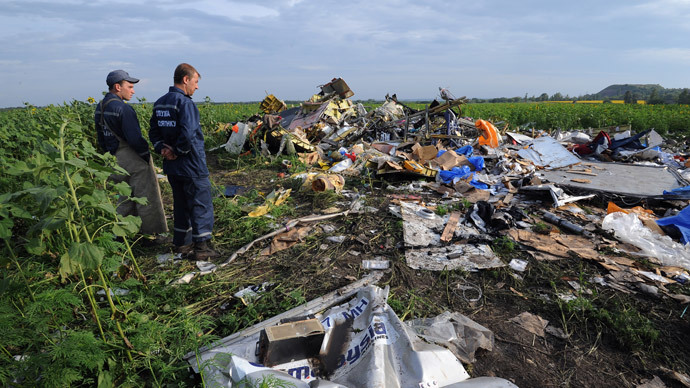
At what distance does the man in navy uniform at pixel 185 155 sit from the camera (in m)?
3.23

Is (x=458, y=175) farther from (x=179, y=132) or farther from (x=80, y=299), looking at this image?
(x=80, y=299)

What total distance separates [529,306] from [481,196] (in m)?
2.99

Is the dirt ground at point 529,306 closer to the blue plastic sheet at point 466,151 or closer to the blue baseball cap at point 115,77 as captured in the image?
the blue baseball cap at point 115,77

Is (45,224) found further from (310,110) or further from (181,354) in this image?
(310,110)

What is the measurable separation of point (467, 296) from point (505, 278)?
0.54 metres

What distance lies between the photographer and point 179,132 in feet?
10.8

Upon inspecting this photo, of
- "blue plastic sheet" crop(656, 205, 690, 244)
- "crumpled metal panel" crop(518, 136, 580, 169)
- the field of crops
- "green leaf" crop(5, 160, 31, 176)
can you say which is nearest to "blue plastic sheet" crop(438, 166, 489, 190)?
"crumpled metal panel" crop(518, 136, 580, 169)

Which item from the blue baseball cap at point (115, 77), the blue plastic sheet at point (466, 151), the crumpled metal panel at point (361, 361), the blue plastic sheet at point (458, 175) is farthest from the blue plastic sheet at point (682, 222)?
the blue baseball cap at point (115, 77)

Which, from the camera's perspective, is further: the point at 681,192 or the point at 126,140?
the point at 681,192

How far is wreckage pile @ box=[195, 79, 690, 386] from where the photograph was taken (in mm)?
2582

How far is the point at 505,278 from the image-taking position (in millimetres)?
3291

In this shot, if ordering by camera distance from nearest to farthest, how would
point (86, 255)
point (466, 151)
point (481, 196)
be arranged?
point (86, 255) → point (481, 196) → point (466, 151)

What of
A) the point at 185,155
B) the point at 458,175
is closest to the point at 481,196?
the point at 458,175

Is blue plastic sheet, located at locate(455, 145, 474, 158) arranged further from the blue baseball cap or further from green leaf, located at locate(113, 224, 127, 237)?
green leaf, located at locate(113, 224, 127, 237)
